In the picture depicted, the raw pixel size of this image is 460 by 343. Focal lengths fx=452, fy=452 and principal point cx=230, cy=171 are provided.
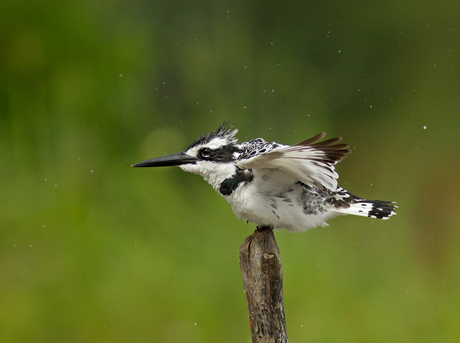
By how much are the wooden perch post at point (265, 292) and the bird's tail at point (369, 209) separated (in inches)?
8.9

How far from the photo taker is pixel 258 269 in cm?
106

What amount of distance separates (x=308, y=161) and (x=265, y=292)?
13.4 inches

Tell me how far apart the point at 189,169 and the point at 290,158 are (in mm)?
310

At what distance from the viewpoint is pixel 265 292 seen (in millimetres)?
1060

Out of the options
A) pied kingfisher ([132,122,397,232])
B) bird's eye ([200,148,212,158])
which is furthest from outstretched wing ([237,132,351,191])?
bird's eye ([200,148,212,158])

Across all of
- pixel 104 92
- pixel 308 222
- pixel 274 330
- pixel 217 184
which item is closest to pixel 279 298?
pixel 274 330

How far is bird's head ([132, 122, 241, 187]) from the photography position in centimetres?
111

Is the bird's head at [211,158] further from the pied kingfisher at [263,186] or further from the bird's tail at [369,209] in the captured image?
the bird's tail at [369,209]

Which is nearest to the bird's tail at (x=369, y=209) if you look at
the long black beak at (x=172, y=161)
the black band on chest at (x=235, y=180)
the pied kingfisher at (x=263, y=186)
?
the pied kingfisher at (x=263, y=186)

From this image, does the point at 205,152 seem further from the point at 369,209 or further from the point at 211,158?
the point at 369,209

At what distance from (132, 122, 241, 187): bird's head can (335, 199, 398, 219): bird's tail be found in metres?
0.31

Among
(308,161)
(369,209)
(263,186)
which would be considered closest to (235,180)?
(263,186)

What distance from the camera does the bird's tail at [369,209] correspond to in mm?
1154

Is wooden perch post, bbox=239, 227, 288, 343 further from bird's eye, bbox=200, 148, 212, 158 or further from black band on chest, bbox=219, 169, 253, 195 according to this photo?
bird's eye, bbox=200, 148, 212, 158
